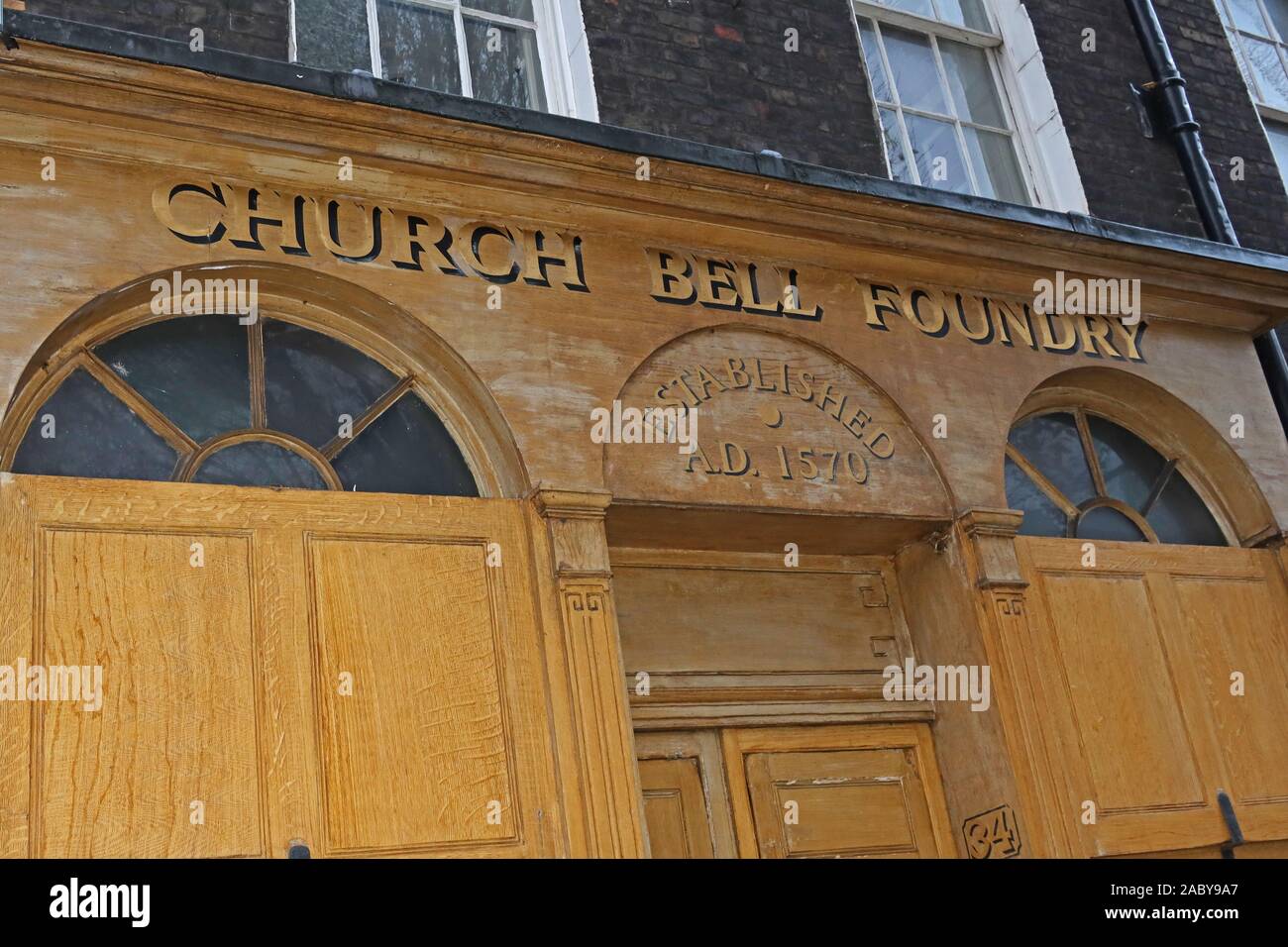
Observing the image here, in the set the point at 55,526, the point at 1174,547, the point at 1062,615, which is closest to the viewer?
the point at 55,526

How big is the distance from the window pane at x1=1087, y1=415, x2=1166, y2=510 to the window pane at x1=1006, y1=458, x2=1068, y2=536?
424 mm

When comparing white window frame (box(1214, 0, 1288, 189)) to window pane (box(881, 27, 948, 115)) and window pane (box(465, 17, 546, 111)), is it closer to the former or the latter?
window pane (box(881, 27, 948, 115))

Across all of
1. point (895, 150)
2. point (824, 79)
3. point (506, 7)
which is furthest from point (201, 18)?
point (895, 150)

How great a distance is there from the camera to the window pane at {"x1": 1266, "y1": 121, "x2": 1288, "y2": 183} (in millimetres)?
9102

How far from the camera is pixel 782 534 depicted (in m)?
5.73

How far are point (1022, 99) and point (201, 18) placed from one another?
4.74m

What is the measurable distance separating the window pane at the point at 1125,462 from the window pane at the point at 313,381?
11.7 ft

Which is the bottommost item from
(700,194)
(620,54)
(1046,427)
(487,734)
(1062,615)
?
(487,734)

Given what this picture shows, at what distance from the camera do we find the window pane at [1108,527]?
21.3 feet

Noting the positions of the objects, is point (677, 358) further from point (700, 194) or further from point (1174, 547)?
point (1174, 547)

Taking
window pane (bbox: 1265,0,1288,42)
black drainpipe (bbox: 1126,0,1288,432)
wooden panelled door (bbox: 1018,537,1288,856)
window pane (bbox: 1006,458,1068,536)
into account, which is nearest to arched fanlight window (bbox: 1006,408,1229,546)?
window pane (bbox: 1006,458,1068,536)
